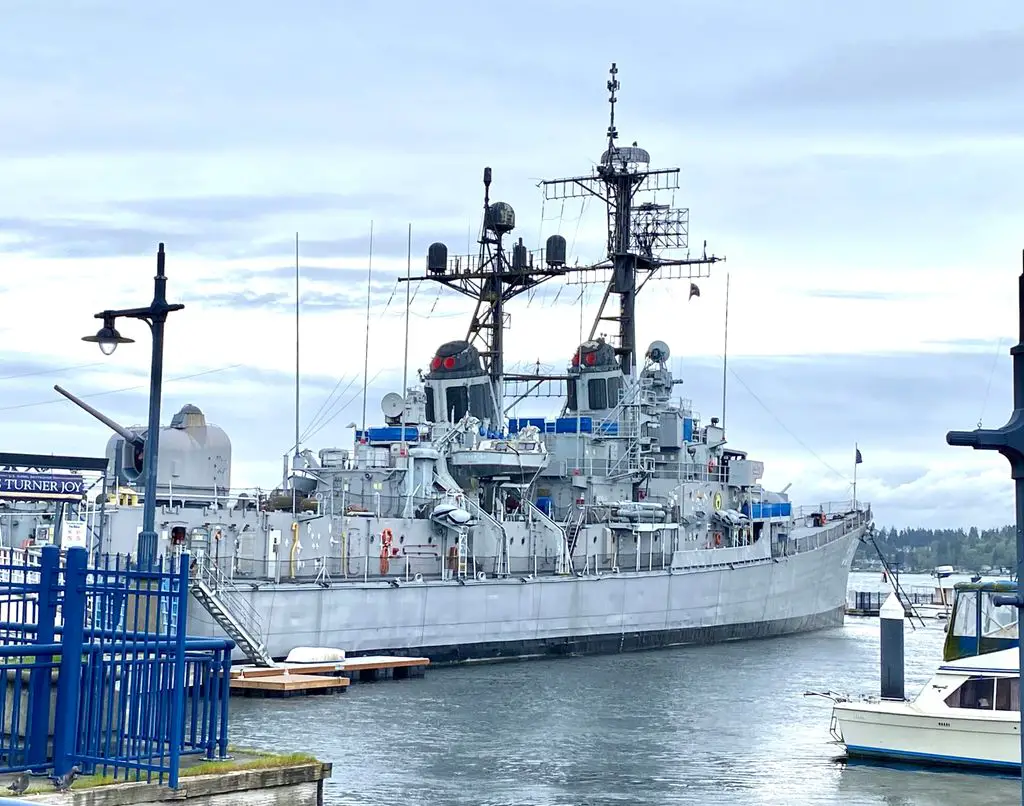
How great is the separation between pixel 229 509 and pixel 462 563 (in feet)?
25.5

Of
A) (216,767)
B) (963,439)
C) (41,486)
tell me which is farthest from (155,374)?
(963,439)

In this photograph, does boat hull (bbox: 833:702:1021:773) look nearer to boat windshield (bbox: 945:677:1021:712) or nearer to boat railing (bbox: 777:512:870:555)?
boat windshield (bbox: 945:677:1021:712)

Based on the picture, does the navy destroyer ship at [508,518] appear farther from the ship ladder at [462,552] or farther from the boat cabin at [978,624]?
the boat cabin at [978,624]

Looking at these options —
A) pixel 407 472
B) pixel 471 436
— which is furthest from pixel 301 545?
pixel 471 436

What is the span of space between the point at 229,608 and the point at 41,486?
9574mm

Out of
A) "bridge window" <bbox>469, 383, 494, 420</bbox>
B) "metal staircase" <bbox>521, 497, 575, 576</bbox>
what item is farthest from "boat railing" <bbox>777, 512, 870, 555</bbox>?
"bridge window" <bbox>469, 383, 494, 420</bbox>

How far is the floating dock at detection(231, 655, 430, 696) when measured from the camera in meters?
33.8

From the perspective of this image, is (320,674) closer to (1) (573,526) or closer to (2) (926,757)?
(1) (573,526)

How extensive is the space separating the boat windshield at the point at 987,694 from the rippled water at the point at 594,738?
4.14 ft

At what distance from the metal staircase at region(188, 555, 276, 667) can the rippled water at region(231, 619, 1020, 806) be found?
2.67 m

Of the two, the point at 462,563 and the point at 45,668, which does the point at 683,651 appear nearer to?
the point at 462,563

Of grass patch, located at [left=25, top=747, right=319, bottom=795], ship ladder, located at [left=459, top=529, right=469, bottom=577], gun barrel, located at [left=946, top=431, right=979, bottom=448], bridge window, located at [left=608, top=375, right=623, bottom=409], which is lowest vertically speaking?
grass patch, located at [left=25, top=747, right=319, bottom=795]

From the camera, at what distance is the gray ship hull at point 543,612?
1542 inches

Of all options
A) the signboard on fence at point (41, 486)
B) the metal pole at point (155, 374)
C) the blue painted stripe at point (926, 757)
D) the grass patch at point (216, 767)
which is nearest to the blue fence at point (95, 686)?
the grass patch at point (216, 767)
